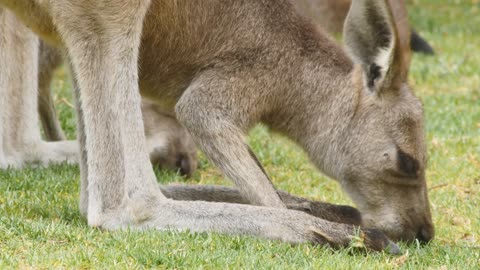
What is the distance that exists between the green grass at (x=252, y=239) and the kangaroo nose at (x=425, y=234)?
7 cm

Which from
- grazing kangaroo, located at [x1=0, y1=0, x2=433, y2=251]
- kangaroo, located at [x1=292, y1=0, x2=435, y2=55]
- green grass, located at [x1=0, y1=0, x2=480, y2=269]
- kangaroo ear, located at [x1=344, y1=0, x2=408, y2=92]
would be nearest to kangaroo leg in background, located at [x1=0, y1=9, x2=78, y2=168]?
green grass, located at [x1=0, y1=0, x2=480, y2=269]

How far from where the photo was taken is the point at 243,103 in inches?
218

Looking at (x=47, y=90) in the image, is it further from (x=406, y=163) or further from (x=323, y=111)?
(x=406, y=163)

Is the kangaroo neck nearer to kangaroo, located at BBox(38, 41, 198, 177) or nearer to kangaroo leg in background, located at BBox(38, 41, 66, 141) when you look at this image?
kangaroo, located at BBox(38, 41, 198, 177)

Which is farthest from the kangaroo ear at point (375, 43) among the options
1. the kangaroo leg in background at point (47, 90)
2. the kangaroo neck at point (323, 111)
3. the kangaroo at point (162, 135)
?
the kangaroo leg in background at point (47, 90)

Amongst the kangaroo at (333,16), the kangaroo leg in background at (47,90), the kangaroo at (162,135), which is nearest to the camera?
the kangaroo at (162,135)

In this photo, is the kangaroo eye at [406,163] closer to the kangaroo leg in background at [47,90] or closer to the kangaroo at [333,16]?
the kangaroo leg in background at [47,90]

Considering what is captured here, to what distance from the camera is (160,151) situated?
22.0 feet

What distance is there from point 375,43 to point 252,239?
4.23 ft

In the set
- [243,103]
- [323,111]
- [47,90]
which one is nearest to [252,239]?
[243,103]

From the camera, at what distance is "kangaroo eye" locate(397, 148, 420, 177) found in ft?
17.7

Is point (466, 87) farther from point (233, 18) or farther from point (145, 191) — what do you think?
point (145, 191)

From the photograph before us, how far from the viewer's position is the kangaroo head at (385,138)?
5.37 meters

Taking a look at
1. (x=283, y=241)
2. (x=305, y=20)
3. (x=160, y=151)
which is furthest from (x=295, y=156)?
(x=283, y=241)
